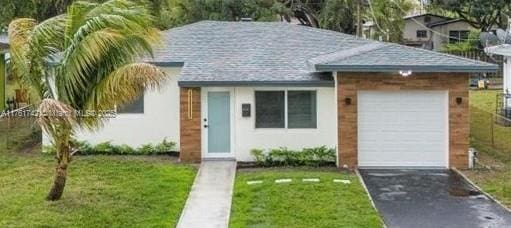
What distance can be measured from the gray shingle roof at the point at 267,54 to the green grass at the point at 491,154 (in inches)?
94.6

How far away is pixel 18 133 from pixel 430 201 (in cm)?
1354

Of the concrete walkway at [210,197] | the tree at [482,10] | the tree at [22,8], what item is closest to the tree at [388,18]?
the tree at [482,10]

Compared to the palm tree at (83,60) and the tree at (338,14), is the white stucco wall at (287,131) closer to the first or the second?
the palm tree at (83,60)

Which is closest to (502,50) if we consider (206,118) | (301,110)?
(301,110)

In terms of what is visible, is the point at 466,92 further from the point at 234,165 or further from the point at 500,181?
the point at 234,165

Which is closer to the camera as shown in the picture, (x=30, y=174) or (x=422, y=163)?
(x=30, y=174)

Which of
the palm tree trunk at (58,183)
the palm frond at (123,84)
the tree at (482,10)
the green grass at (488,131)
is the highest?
the tree at (482,10)

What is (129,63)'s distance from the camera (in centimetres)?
1220

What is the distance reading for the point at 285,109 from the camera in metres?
17.2

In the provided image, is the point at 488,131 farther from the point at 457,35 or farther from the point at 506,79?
the point at 457,35

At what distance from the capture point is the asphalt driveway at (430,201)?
1116cm

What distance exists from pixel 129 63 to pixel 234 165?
17.0ft

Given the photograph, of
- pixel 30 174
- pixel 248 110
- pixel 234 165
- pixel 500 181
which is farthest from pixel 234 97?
pixel 500 181

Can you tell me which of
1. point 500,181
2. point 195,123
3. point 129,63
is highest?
point 129,63
